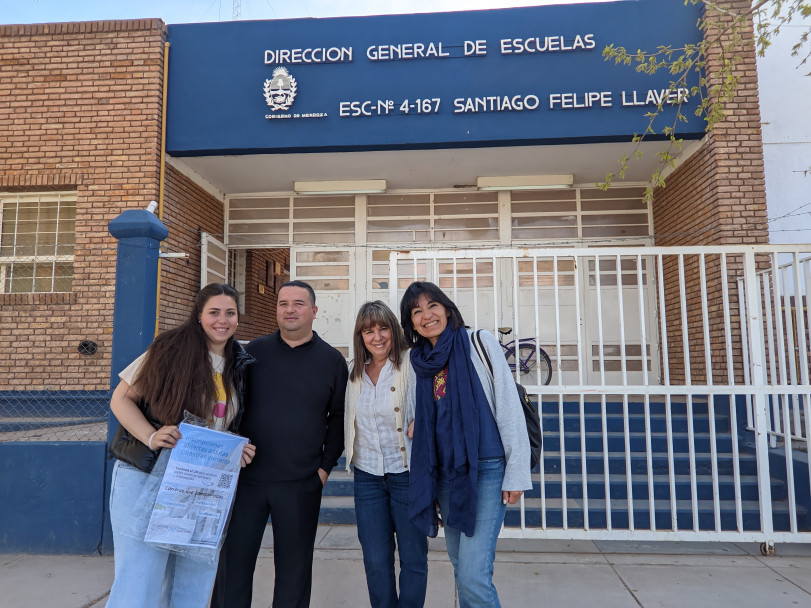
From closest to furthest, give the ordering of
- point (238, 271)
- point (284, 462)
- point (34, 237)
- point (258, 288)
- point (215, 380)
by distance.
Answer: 1. point (215, 380)
2. point (284, 462)
3. point (34, 237)
4. point (238, 271)
5. point (258, 288)

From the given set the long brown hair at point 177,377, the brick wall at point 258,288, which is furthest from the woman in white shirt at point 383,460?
the brick wall at point 258,288

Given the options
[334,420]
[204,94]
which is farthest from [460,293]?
[334,420]

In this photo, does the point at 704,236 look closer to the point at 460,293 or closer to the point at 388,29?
the point at 460,293

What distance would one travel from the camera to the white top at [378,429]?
264 cm

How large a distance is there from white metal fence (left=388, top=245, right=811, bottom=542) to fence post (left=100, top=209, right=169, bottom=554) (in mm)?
1829

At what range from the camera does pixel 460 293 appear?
349 inches

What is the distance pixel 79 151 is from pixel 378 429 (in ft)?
23.2

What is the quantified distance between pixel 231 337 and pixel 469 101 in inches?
230

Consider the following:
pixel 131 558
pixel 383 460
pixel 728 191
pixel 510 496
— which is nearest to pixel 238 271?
pixel 728 191

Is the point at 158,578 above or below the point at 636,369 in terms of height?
below

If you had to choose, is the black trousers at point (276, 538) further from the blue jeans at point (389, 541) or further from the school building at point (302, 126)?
the school building at point (302, 126)

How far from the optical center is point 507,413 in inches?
97.0

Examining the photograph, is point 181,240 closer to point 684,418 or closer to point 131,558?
point 131,558

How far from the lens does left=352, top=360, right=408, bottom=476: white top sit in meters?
2.64
